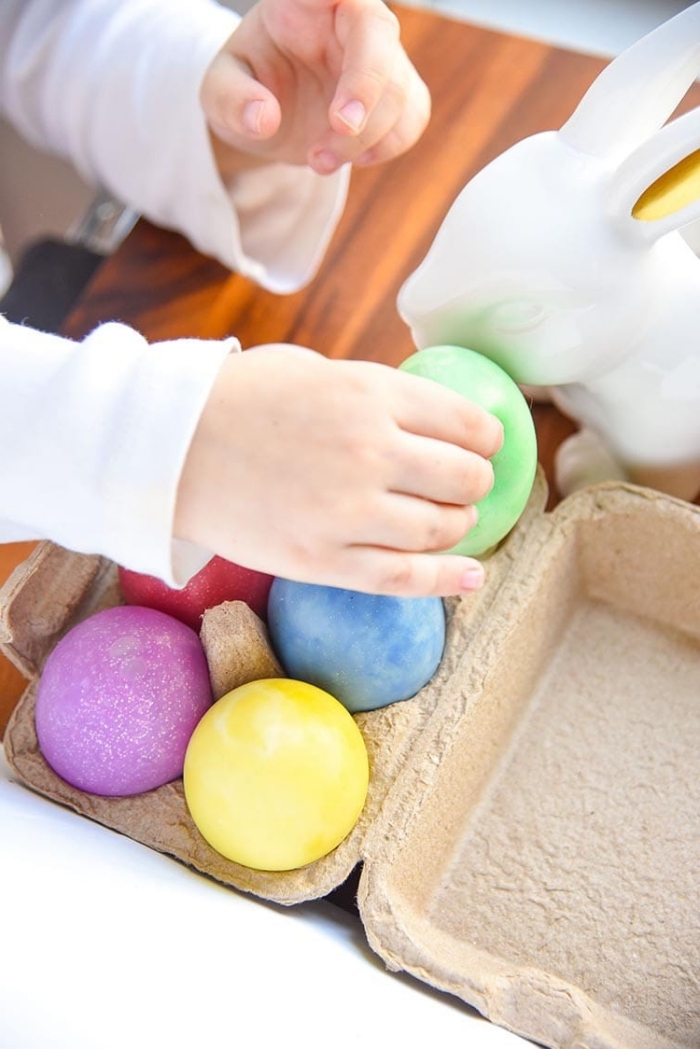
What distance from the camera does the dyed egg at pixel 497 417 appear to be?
465 mm

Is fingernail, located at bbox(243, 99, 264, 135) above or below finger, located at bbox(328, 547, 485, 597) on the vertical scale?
above

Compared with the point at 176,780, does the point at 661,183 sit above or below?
above

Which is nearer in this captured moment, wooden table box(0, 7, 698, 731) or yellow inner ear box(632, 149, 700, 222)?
yellow inner ear box(632, 149, 700, 222)

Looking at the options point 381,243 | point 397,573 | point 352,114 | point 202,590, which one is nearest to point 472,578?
point 397,573

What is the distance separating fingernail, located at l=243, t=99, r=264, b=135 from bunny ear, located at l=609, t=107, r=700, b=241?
0.72 feet

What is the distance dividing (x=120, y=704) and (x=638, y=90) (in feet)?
1.15

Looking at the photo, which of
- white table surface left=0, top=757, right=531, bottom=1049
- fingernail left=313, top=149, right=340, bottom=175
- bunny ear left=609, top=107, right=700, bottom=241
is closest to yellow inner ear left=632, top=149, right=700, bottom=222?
bunny ear left=609, top=107, right=700, bottom=241

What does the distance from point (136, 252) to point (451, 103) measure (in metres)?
0.26

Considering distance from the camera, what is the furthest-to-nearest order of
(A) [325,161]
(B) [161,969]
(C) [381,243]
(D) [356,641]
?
(C) [381,243], (A) [325,161], (D) [356,641], (B) [161,969]

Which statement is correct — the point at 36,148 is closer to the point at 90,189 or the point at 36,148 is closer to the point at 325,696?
the point at 90,189

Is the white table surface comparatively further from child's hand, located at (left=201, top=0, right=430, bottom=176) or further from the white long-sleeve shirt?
child's hand, located at (left=201, top=0, right=430, bottom=176)

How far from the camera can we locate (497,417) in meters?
0.47

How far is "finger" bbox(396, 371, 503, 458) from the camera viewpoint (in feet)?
1.40

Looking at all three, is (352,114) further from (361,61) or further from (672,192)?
(672,192)
